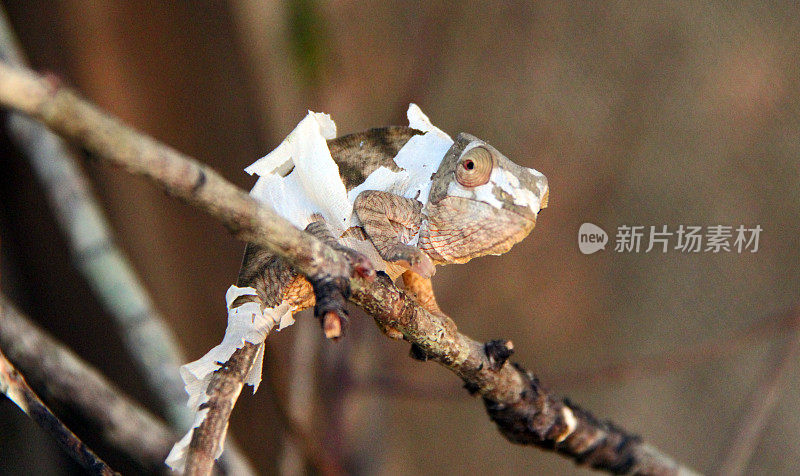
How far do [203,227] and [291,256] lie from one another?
217cm

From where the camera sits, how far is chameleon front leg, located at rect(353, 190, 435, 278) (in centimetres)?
76

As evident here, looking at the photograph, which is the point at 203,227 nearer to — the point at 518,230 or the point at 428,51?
the point at 428,51

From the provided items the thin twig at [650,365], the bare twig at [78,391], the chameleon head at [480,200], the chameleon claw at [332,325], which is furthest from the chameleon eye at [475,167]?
the thin twig at [650,365]

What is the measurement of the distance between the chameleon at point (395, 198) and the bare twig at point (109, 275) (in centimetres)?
94

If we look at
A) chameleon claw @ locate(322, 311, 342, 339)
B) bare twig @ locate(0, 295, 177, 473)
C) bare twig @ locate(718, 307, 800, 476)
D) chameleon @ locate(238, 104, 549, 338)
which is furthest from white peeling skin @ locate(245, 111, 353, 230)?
bare twig @ locate(718, 307, 800, 476)

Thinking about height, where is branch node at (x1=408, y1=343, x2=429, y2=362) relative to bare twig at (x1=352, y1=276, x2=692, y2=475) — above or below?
below

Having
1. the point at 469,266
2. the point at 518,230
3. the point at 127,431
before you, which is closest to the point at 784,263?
the point at 469,266

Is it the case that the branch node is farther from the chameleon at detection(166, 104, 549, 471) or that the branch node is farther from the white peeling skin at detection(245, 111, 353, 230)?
the white peeling skin at detection(245, 111, 353, 230)

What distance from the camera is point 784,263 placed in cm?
231

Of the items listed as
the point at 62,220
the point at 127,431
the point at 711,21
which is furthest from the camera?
the point at 711,21

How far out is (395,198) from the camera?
86cm

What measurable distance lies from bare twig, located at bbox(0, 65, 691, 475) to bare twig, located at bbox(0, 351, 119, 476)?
12 centimetres

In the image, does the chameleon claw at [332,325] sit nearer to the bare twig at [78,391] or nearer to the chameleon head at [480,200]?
the chameleon head at [480,200]

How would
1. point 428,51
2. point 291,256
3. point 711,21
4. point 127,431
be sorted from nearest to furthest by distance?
1. point 291,256
2. point 127,431
3. point 711,21
4. point 428,51
